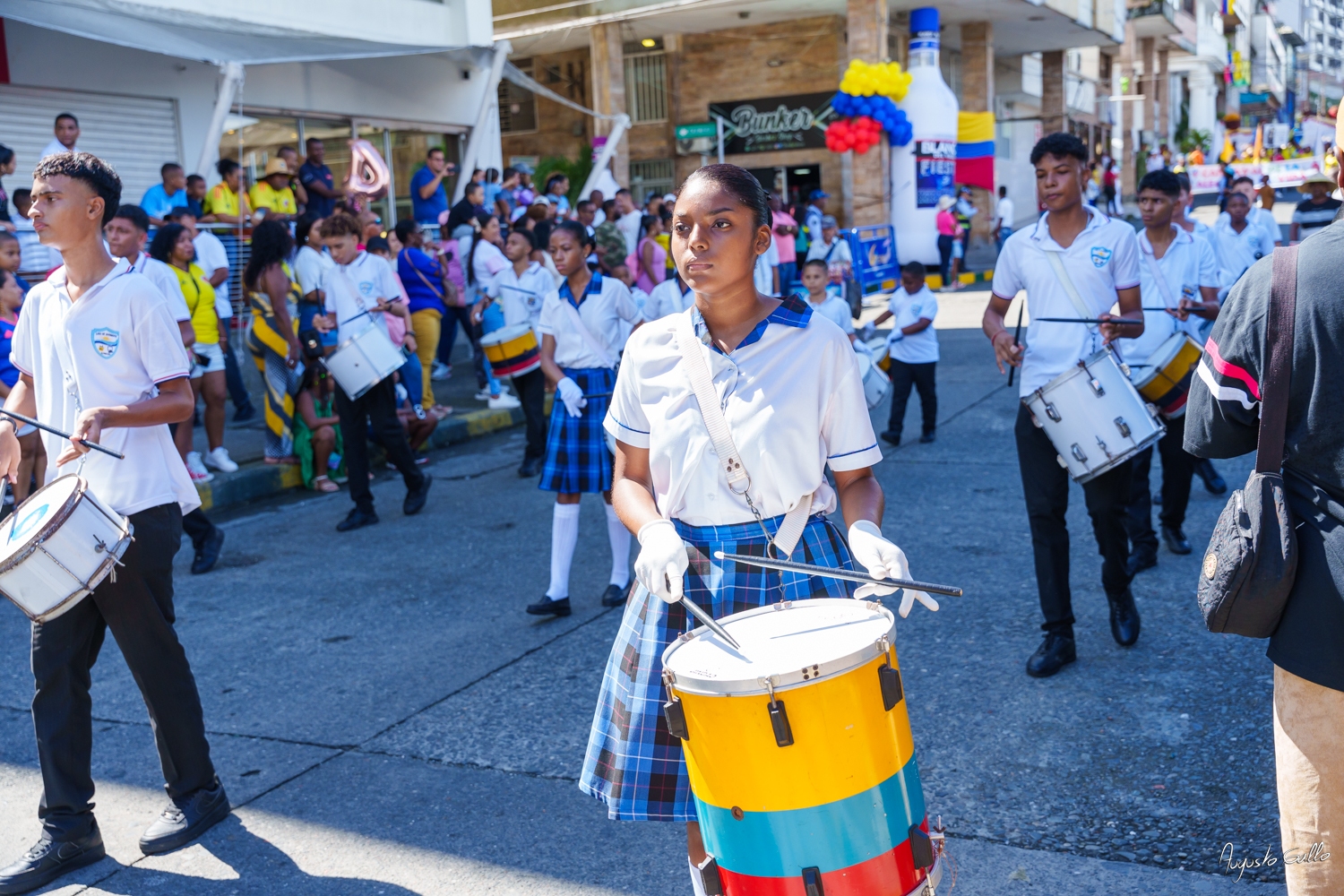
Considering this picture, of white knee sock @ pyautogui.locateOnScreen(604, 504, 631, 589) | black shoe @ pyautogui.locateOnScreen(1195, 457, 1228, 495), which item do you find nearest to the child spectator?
black shoe @ pyautogui.locateOnScreen(1195, 457, 1228, 495)

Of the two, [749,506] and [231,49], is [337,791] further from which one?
[231,49]

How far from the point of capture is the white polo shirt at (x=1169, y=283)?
620 cm

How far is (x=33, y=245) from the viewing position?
9.70m

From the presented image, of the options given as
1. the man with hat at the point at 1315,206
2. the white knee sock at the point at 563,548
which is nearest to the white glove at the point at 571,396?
the white knee sock at the point at 563,548

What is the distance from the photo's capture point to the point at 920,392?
9.56 meters

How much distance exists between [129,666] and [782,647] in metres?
2.28

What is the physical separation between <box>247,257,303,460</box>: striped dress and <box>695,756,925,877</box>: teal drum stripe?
745 cm

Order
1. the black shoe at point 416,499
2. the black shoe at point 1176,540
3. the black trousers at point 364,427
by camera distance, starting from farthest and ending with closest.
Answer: the black shoe at point 416,499
the black trousers at point 364,427
the black shoe at point 1176,540

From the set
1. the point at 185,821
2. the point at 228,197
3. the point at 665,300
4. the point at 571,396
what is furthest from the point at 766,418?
the point at 228,197

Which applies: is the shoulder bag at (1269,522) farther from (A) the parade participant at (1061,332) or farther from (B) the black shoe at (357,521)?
(B) the black shoe at (357,521)

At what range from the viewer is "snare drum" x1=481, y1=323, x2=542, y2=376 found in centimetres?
878

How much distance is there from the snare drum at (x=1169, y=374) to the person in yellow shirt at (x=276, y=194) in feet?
30.4

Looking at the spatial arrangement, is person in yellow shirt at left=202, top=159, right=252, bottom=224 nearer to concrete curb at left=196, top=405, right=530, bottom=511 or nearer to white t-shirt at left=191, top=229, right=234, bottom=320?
white t-shirt at left=191, top=229, right=234, bottom=320

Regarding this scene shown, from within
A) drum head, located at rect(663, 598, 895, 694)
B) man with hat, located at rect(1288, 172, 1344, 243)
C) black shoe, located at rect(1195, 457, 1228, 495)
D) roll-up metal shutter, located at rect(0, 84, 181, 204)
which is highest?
roll-up metal shutter, located at rect(0, 84, 181, 204)
